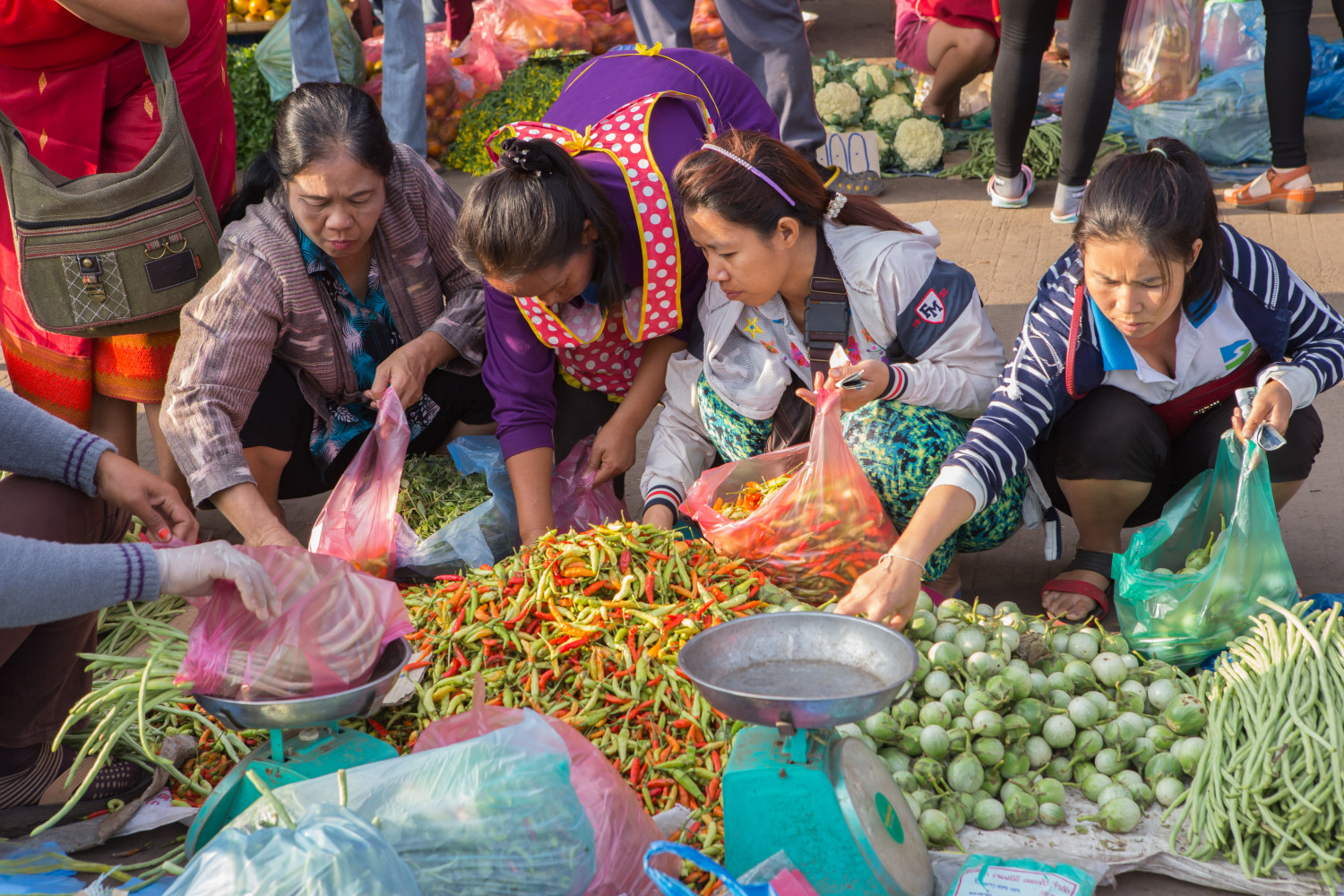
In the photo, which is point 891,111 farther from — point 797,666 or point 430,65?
point 797,666

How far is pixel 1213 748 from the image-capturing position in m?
1.78

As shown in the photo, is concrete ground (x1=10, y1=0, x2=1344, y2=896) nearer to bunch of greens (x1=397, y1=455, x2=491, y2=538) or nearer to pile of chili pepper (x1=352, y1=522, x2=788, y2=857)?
bunch of greens (x1=397, y1=455, x2=491, y2=538)

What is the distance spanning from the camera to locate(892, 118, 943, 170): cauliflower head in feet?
16.6

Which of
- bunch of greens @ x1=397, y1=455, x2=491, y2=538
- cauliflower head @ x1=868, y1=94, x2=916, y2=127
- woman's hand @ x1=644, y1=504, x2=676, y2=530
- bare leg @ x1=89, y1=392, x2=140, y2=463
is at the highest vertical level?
bare leg @ x1=89, y1=392, x2=140, y2=463

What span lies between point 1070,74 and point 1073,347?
1.80 metres

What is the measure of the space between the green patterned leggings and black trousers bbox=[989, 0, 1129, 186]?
176 centimetres

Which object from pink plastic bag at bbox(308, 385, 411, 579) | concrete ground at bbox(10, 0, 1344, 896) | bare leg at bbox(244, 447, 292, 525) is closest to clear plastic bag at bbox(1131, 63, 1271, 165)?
concrete ground at bbox(10, 0, 1344, 896)

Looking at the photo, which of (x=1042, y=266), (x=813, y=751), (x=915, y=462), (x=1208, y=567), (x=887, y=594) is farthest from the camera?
(x=1042, y=266)

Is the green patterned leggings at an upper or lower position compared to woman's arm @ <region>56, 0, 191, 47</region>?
lower

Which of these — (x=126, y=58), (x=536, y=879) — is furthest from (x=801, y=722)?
(x=126, y=58)

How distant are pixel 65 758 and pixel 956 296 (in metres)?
1.91

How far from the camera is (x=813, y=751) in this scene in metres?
1.49

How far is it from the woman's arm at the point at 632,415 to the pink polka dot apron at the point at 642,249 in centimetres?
6

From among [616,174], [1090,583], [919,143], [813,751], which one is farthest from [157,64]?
[919,143]
